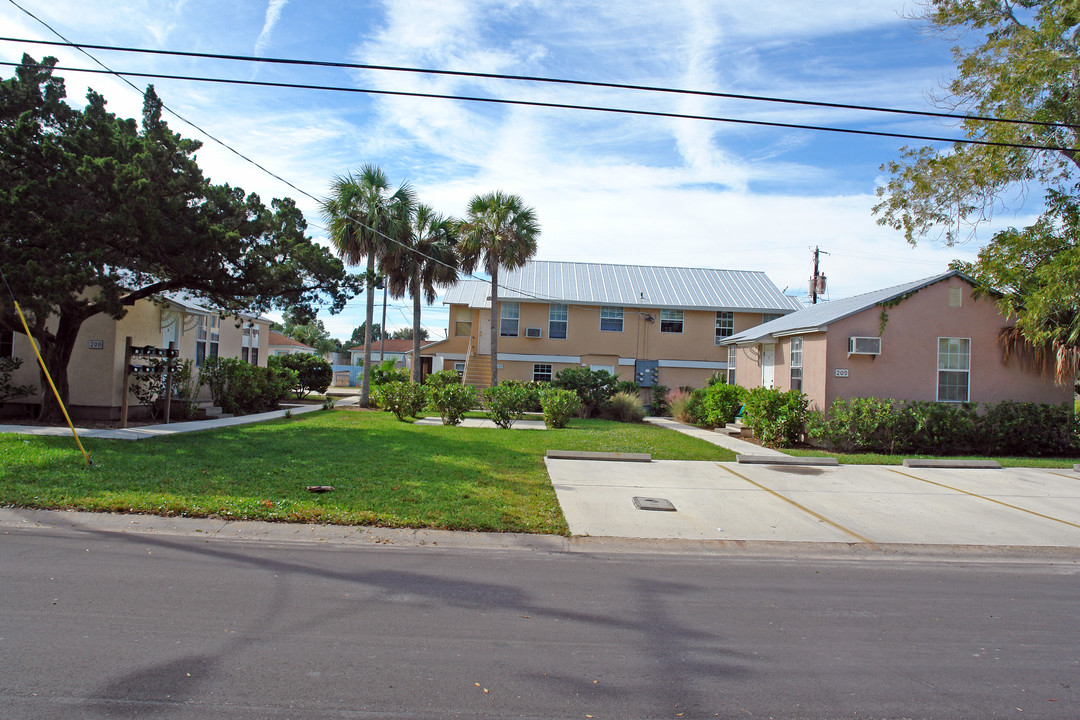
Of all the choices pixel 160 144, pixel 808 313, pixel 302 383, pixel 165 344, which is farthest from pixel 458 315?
pixel 160 144

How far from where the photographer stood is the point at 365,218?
26516 millimetres

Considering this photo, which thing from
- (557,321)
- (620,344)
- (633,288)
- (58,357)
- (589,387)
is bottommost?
(589,387)

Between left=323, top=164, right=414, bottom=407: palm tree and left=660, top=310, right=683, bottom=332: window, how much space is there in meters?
12.6

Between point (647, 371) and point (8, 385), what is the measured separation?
76.1 feet

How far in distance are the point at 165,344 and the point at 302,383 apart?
10.4 meters

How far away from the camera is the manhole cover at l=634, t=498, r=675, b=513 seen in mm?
8828

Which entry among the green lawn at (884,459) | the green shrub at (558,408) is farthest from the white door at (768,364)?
the green shrub at (558,408)

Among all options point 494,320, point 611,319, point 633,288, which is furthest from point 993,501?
point 633,288

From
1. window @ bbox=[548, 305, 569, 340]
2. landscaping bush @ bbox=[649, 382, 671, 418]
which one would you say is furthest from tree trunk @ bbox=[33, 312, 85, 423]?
landscaping bush @ bbox=[649, 382, 671, 418]

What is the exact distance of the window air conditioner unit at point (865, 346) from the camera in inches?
622

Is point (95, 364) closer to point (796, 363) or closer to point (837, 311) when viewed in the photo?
point (796, 363)

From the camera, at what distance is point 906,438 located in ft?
49.8

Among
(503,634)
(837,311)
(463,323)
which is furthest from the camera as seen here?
(463,323)

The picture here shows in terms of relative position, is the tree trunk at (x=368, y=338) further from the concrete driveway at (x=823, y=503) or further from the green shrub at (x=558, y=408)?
the concrete driveway at (x=823, y=503)
